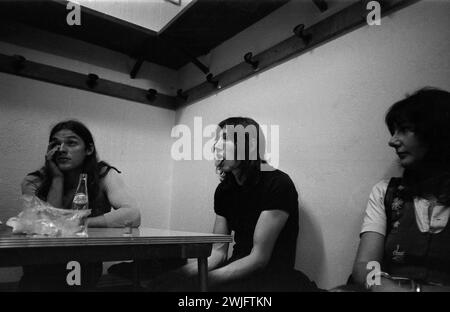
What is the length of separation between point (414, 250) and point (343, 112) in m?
0.73

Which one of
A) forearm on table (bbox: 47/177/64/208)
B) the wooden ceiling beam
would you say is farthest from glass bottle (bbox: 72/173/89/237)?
the wooden ceiling beam

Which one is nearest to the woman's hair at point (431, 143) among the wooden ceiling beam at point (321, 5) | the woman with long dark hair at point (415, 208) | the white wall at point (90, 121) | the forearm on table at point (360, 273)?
Answer: the woman with long dark hair at point (415, 208)

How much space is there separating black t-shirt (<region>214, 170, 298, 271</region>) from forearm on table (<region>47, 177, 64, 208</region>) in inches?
32.0

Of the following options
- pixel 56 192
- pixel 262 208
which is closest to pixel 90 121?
pixel 56 192

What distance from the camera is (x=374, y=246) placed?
3.54 ft

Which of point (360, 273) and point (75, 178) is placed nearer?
point (360, 273)

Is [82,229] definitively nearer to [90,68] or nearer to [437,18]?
[437,18]

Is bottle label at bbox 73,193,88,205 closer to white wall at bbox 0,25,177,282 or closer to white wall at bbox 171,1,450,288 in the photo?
white wall at bbox 171,1,450,288

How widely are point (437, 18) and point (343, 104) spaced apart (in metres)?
0.48

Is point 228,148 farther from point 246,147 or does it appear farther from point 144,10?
point 144,10

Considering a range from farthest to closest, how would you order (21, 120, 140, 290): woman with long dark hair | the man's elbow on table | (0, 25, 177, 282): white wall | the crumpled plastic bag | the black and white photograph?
(0, 25, 177, 282): white wall
(21, 120, 140, 290): woman with long dark hair
the man's elbow on table
the black and white photograph
the crumpled plastic bag

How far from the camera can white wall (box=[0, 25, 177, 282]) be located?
2.10 m

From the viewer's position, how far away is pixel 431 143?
1.05 m

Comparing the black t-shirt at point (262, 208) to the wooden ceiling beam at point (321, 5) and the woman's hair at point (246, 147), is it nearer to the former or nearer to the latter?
the woman's hair at point (246, 147)
